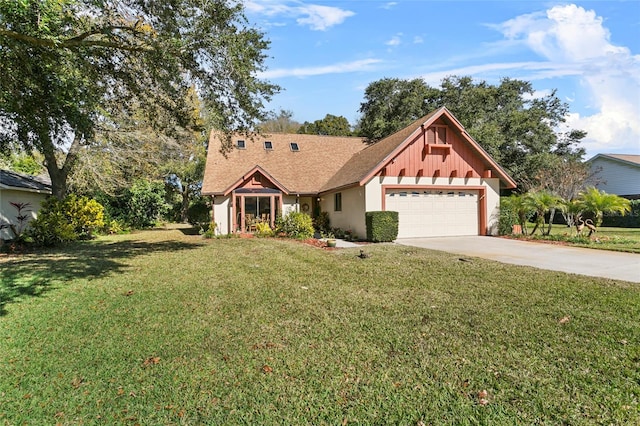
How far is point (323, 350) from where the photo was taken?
13.0ft

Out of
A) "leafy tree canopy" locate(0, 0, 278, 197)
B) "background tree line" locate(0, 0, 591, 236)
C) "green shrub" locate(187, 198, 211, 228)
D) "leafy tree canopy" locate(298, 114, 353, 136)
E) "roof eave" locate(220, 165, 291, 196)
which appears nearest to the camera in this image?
"leafy tree canopy" locate(0, 0, 278, 197)

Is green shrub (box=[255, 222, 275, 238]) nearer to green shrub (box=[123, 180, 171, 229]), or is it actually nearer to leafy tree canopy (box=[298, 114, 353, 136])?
green shrub (box=[123, 180, 171, 229])

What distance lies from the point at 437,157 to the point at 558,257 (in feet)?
25.1

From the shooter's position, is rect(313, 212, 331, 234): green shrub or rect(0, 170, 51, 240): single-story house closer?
rect(0, 170, 51, 240): single-story house

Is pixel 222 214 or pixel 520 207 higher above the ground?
pixel 520 207

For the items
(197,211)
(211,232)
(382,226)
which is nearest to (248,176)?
(211,232)

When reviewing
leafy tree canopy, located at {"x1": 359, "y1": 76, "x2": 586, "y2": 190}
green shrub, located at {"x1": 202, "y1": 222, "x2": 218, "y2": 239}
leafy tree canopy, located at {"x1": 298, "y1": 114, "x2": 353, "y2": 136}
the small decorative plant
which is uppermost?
leafy tree canopy, located at {"x1": 298, "y1": 114, "x2": 353, "y2": 136}

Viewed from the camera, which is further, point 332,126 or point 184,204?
point 332,126

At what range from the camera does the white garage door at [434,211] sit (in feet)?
52.0

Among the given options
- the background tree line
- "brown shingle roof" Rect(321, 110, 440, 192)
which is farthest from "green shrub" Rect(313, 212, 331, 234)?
the background tree line

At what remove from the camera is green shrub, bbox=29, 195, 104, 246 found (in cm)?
1451

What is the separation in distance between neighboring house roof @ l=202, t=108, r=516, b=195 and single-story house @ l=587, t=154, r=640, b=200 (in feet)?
62.0

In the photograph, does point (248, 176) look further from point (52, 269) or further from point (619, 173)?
point (619, 173)

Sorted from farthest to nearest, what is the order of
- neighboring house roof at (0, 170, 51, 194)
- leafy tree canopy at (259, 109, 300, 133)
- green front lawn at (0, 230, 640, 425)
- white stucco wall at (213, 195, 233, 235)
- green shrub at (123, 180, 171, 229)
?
leafy tree canopy at (259, 109, 300, 133) < green shrub at (123, 180, 171, 229) < white stucco wall at (213, 195, 233, 235) < neighboring house roof at (0, 170, 51, 194) < green front lawn at (0, 230, 640, 425)
